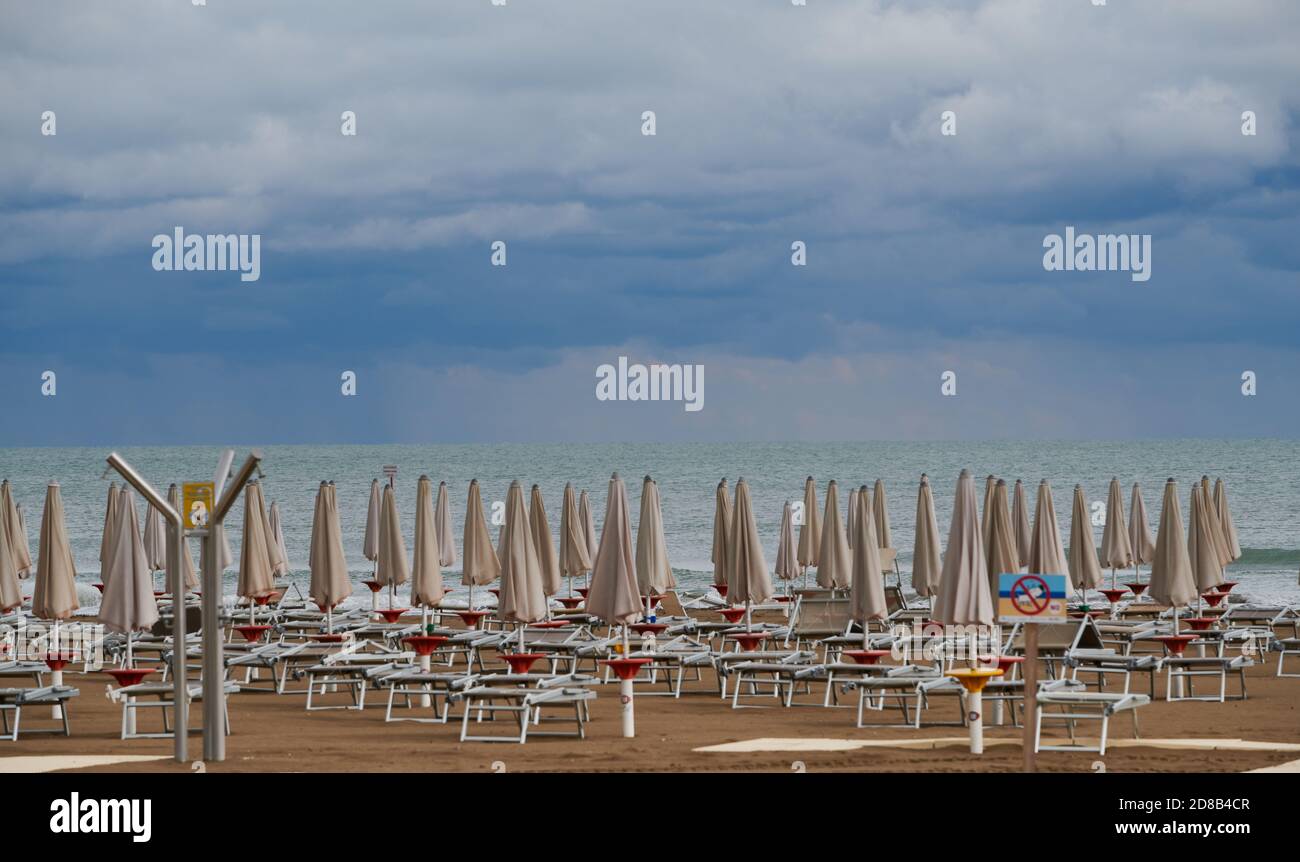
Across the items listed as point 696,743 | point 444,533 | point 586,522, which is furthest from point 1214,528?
point 696,743

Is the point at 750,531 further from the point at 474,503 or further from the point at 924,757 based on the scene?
the point at 924,757

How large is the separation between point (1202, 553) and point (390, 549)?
927 centimetres

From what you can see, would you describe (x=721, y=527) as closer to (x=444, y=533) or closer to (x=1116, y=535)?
(x=444, y=533)

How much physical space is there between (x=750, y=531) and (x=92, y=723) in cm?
691

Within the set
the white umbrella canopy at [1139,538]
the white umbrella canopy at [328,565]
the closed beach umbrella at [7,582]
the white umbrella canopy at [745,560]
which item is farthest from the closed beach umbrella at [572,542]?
the white umbrella canopy at [1139,538]

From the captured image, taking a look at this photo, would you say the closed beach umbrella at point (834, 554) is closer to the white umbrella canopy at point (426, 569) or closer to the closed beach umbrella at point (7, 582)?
the white umbrella canopy at point (426, 569)

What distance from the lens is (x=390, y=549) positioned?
18.9 m

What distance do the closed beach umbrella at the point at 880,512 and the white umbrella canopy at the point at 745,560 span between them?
314 centimetres

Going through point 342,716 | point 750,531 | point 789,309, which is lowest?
point 342,716

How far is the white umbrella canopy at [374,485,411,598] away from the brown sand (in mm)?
3098

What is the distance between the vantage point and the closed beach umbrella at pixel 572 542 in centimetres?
2178
